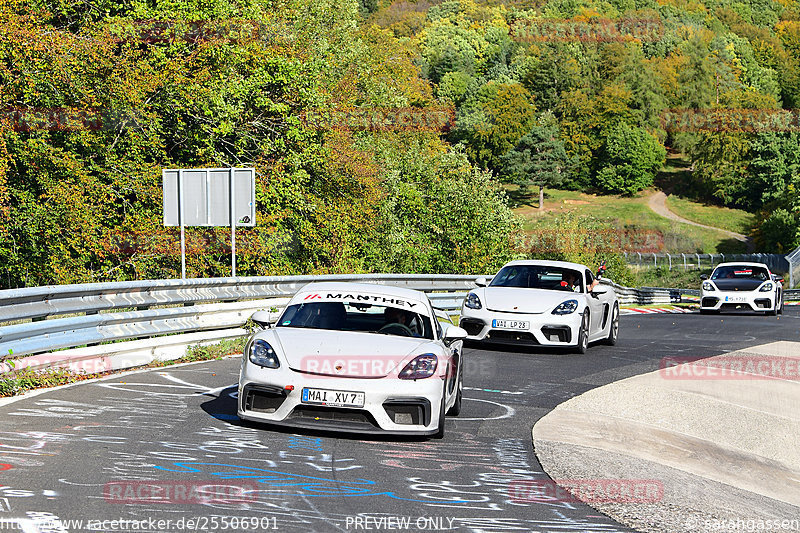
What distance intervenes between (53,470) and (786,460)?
20.7 feet

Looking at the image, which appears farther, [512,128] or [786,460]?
[512,128]

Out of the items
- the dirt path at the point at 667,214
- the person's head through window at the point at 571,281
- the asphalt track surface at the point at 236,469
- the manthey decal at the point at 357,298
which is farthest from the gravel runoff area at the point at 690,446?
the dirt path at the point at 667,214

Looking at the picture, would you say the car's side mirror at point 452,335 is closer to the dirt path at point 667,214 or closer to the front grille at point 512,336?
the front grille at point 512,336

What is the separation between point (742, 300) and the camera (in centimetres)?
2917

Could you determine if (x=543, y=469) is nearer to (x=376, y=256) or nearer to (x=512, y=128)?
(x=376, y=256)

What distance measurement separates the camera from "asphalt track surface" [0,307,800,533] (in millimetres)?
5414

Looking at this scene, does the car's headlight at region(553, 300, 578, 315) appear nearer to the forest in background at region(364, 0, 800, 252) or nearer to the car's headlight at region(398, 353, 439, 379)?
the car's headlight at region(398, 353, 439, 379)

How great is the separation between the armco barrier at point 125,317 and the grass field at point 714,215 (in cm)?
11238

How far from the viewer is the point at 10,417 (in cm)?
827

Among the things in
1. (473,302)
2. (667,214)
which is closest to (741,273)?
(473,302)

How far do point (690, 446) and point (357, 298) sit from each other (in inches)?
131

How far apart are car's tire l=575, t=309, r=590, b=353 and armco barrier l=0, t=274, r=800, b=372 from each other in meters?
4.61

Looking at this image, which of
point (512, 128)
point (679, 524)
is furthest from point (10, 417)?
point (512, 128)

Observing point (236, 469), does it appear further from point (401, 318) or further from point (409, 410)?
point (401, 318)
